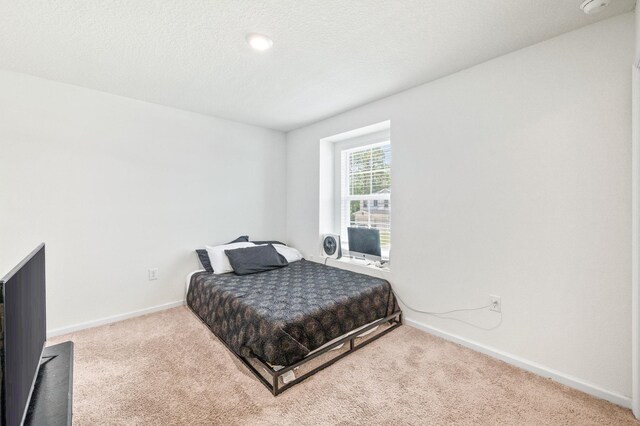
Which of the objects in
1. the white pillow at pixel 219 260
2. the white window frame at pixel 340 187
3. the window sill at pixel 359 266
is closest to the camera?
the window sill at pixel 359 266

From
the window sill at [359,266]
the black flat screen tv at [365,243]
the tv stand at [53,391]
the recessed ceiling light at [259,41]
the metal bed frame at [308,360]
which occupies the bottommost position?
the metal bed frame at [308,360]

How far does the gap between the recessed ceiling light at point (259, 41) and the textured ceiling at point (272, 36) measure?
5cm

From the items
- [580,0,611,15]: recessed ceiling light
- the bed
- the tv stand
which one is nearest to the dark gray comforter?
the bed

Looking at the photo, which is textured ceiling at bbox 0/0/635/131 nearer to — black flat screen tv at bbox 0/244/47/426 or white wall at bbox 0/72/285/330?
white wall at bbox 0/72/285/330

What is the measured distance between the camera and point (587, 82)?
5.64 feet

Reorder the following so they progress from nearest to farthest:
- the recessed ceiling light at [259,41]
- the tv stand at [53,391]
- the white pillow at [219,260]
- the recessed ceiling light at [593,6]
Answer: the tv stand at [53,391]
the recessed ceiling light at [593,6]
the recessed ceiling light at [259,41]
the white pillow at [219,260]

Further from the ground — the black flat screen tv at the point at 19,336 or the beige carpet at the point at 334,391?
the black flat screen tv at the point at 19,336

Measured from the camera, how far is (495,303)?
6.89 ft

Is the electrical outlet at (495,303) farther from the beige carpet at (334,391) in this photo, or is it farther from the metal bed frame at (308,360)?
the metal bed frame at (308,360)

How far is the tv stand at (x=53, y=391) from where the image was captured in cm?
91

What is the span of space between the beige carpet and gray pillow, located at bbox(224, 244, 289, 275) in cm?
82

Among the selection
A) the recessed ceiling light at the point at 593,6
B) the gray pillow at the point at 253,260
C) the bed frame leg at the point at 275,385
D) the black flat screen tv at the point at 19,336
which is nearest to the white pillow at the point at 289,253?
the gray pillow at the point at 253,260

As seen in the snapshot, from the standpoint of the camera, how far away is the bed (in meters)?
1.80

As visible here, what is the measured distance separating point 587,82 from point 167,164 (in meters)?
3.66
